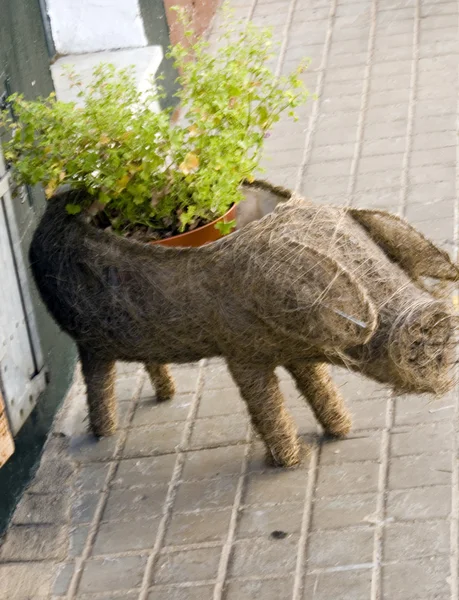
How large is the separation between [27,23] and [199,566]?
8.28ft

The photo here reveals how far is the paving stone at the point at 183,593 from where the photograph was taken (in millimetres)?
3643

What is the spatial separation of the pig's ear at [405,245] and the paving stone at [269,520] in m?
0.97

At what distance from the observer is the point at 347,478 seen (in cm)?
405

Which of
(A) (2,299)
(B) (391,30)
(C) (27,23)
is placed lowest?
(B) (391,30)

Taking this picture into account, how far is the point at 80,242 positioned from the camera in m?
3.92

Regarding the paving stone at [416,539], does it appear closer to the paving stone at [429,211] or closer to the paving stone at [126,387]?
the paving stone at [126,387]

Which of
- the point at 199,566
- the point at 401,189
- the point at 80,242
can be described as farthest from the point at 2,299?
the point at 401,189

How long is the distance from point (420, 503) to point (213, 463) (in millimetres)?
864

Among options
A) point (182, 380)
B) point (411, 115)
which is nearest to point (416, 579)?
point (182, 380)

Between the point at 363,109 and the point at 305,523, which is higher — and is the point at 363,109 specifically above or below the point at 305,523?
below

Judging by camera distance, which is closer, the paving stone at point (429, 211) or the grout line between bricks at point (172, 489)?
the grout line between bricks at point (172, 489)

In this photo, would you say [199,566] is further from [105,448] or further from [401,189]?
[401,189]

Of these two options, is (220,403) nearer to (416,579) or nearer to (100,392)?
(100,392)

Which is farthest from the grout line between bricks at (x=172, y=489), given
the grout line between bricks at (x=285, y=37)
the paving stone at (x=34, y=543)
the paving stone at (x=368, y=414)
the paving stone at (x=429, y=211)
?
the grout line between bricks at (x=285, y=37)
